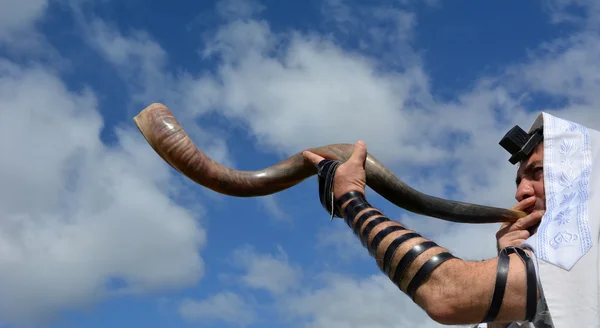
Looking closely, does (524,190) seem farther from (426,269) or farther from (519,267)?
(426,269)

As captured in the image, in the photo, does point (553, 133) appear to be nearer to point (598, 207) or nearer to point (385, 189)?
point (598, 207)

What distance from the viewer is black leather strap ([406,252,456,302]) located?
3217 mm

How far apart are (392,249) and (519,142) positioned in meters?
1.50

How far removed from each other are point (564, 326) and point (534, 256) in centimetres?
35

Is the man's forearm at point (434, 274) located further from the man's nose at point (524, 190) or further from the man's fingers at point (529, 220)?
the man's nose at point (524, 190)

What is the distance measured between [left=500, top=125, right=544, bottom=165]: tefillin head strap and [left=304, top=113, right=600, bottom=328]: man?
1.52 ft

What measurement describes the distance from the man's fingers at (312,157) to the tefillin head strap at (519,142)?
3.96ft

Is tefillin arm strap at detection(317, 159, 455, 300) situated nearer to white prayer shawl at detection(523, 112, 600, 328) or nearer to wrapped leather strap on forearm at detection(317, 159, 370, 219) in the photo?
wrapped leather strap on forearm at detection(317, 159, 370, 219)

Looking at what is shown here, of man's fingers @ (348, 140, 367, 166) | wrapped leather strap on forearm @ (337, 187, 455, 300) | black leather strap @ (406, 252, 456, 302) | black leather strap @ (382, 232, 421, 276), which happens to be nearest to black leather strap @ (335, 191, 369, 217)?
wrapped leather strap on forearm @ (337, 187, 455, 300)

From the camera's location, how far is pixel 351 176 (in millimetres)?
3977

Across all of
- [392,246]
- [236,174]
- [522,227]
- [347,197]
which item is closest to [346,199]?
[347,197]

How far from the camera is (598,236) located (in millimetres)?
3279

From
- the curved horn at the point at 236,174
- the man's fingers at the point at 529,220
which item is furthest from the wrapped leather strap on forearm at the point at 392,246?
the man's fingers at the point at 529,220

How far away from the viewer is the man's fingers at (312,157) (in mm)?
4375
